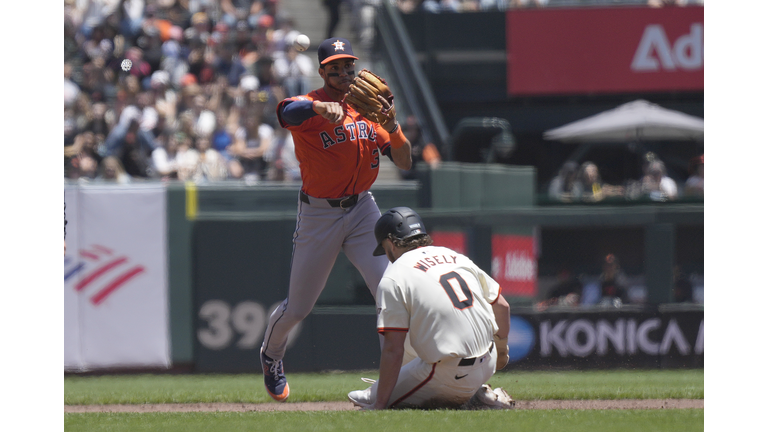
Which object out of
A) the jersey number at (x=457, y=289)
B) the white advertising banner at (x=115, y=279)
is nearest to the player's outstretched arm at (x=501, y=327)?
the jersey number at (x=457, y=289)

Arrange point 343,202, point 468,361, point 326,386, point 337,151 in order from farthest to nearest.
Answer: point 326,386 < point 343,202 < point 337,151 < point 468,361

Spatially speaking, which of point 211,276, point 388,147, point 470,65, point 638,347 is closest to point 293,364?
point 211,276

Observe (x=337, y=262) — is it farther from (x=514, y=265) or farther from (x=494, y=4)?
(x=494, y=4)

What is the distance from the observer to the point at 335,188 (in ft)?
17.6

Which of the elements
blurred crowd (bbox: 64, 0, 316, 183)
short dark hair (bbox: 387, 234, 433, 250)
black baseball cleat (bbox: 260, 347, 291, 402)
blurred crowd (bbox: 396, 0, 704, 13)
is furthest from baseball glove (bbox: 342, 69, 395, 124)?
blurred crowd (bbox: 396, 0, 704, 13)

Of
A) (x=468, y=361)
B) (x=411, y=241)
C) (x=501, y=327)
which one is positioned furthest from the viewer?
(x=501, y=327)

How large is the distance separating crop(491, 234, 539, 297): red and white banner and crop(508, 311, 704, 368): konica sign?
0.34 metres

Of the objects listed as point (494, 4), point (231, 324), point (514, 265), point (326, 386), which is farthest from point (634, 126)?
point (326, 386)

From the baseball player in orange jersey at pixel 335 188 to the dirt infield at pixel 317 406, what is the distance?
1.58 ft

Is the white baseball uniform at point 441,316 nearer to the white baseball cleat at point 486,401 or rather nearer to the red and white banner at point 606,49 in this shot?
the white baseball cleat at point 486,401

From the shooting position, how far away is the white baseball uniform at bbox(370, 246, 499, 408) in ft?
14.8

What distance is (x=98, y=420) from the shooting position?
489cm

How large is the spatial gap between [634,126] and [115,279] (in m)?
6.74

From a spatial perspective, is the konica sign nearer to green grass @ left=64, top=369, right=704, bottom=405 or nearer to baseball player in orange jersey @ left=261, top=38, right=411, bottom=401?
green grass @ left=64, top=369, right=704, bottom=405
